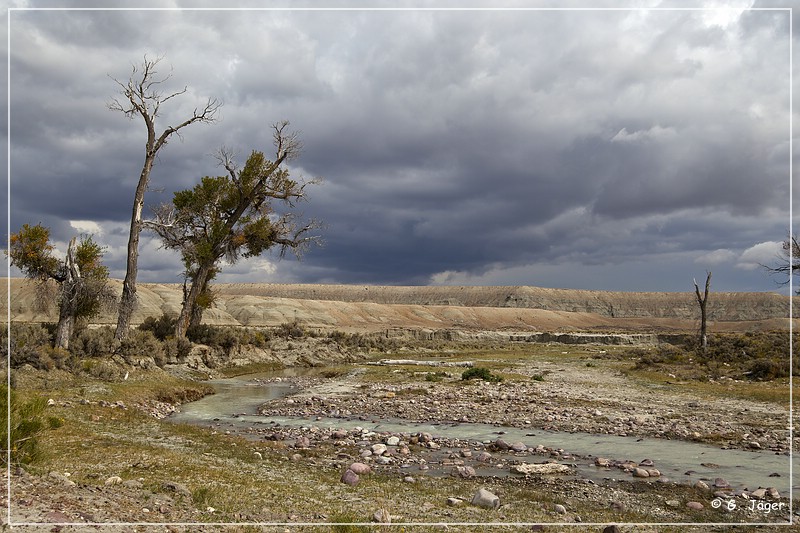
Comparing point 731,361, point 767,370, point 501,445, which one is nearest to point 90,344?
point 501,445

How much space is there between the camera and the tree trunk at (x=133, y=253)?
94.0 ft

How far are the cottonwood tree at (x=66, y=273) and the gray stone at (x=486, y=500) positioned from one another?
909 inches

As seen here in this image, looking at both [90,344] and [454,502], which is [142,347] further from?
[454,502]

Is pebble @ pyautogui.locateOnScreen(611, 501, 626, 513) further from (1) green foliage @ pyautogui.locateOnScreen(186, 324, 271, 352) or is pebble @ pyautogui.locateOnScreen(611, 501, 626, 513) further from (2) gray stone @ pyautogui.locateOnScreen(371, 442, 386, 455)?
(1) green foliage @ pyautogui.locateOnScreen(186, 324, 271, 352)

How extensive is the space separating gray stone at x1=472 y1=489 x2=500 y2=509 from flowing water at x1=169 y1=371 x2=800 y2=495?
99.6 inches

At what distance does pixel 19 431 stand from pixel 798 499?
13198mm

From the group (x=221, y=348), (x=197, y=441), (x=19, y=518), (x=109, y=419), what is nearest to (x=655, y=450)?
(x=197, y=441)

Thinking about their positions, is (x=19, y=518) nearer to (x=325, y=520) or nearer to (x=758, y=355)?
(x=325, y=520)

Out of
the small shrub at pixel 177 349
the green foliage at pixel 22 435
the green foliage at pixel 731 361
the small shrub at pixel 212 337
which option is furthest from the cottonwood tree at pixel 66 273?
the green foliage at pixel 731 361

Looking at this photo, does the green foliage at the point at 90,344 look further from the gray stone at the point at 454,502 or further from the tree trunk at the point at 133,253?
the gray stone at the point at 454,502

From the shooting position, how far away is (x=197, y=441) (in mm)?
13086

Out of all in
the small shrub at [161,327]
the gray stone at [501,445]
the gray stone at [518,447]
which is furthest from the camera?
the small shrub at [161,327]

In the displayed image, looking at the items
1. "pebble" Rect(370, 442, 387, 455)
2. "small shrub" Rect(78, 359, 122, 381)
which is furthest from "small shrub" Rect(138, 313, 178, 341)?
"pebble" Rect(370, 442, 387, 455)

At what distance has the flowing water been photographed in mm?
10891
